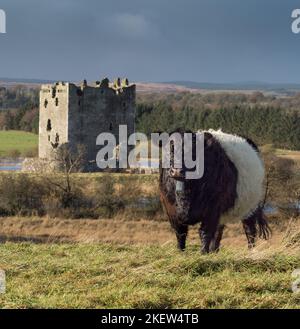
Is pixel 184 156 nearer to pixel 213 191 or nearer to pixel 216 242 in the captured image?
pixel 213 191

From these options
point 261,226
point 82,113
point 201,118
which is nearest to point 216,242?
point 261,226

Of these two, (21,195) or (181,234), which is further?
(21,195)

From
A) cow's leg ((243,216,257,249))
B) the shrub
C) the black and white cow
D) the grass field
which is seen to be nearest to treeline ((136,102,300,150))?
the shrub

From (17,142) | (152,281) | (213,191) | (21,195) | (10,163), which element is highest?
(213,191)

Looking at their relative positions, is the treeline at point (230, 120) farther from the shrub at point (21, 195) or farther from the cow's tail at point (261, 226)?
the cow's tail at point (261, 226)

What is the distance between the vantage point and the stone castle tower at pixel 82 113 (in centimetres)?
6231

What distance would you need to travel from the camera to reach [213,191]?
8.27 m

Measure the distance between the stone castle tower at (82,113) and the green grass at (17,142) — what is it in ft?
44.1

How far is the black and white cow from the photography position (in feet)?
26.8

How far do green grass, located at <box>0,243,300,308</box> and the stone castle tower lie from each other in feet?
178

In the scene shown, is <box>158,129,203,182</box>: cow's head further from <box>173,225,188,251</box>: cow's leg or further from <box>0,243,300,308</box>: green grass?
<box>0,243,300,308</box>: green grass

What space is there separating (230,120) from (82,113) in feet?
84.2

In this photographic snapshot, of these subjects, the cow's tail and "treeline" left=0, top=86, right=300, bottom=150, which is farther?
"treeline" left=0, top=86, right=300, bottom=150

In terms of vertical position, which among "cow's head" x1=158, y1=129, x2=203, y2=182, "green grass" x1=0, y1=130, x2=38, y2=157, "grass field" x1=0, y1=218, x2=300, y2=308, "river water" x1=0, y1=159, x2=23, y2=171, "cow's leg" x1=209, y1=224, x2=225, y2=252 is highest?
"cow's head" x1=158, y1=129, x2=203, y2=182
